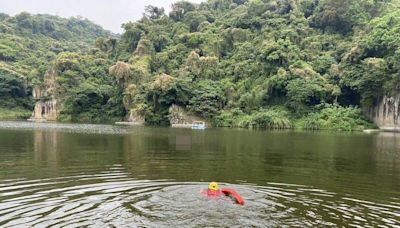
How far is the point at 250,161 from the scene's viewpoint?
2495 cm

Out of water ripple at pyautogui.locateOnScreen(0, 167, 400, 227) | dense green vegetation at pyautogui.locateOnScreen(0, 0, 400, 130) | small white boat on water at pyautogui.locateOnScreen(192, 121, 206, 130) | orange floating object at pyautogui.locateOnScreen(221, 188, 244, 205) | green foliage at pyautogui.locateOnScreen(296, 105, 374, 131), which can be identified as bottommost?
water ripple at pyautogui.locateOnScreen(0, 167, 400, 227)

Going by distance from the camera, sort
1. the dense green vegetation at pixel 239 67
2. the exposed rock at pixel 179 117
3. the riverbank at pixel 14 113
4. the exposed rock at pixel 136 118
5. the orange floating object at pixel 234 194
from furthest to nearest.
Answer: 1. the riverbank at pixel 14 113
2. the exposed rock at pixel 136 118
3. the exposed rock at pixel 179 117
4. the dense green vegetation at pixel 239 67
5. the orange floating object at pixel 234 194

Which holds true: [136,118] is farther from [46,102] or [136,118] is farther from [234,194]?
[234,194]

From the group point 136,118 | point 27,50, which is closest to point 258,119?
point 136,118

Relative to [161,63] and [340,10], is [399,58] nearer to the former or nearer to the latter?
[340,10]

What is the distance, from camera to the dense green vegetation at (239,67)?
75562 mm

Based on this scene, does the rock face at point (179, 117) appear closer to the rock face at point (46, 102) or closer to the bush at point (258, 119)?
the bush at point (258, 119)

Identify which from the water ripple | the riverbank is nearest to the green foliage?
the water ripple

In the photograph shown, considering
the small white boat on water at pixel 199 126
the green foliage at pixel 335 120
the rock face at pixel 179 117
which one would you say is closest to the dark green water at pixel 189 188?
the small white boat on water at pixel 199 126

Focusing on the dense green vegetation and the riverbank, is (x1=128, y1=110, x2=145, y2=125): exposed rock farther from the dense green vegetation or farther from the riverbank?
the riverbank

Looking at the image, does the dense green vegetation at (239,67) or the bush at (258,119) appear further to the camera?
the dense green vegetation at (239,67)

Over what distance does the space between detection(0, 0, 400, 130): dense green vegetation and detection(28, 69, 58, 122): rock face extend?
140 cm

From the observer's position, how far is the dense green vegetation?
248 ft

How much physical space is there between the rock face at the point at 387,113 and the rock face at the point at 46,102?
69.6 m
